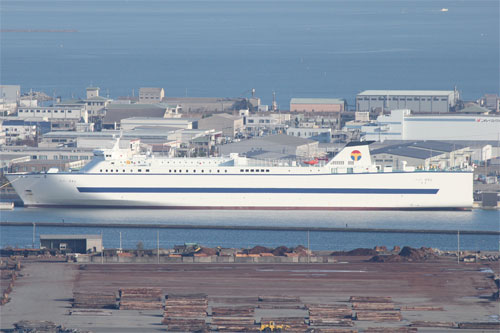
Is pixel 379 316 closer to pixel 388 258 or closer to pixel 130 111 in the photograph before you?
pixel 388 258

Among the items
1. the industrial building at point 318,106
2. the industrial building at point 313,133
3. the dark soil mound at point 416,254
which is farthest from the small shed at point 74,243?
the industrial building at point 318,106

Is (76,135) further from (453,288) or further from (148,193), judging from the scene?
(453,288)

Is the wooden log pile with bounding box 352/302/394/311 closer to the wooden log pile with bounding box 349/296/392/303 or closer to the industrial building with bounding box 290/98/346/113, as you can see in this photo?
the wooden log pile with bounding box 349/296/392/303

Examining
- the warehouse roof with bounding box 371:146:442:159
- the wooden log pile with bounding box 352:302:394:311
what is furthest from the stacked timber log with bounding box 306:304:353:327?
the warehouse roof with bounding box 371:146:442:159

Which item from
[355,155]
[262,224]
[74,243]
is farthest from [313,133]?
[74,243]

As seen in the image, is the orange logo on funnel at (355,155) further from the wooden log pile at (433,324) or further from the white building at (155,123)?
the wooden log pile at (433,324)

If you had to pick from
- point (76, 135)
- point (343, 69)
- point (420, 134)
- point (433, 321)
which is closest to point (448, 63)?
point (343, 69)
